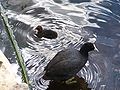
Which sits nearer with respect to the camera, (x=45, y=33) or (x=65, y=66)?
(x=65, y=66)

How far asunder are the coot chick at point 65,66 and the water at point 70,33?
7.4 inches

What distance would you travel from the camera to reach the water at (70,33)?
4422 millimetres

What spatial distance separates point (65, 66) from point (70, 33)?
1.15 m

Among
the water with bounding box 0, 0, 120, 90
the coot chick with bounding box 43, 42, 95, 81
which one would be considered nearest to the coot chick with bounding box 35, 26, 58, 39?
the water with bounding box 0, 0, 120, 90

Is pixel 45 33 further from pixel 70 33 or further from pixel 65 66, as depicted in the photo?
pixel 65 66

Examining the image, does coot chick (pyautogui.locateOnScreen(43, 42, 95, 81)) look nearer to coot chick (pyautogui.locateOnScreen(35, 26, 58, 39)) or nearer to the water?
the water

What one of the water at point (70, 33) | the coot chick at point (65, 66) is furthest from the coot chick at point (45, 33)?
the coot chick at point (65, 66)

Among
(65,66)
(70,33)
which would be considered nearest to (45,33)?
(70,33)

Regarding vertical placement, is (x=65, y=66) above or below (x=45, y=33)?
above

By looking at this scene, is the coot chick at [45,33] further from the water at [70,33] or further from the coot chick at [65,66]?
the coot chick at [65,66]

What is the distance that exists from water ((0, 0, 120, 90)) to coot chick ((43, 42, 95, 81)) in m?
0.19

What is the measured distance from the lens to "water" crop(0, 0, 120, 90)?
4422 millimetres

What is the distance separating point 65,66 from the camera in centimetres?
415

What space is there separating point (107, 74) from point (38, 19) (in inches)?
65.0
